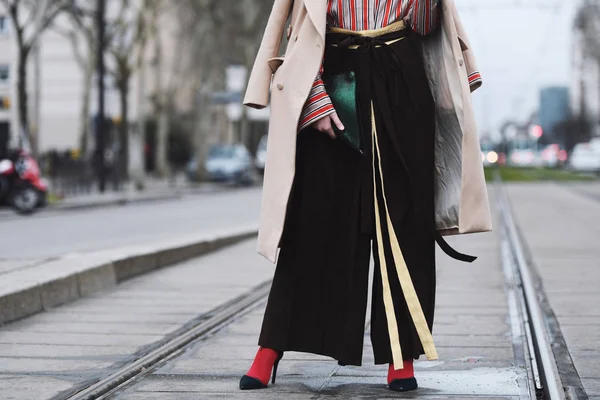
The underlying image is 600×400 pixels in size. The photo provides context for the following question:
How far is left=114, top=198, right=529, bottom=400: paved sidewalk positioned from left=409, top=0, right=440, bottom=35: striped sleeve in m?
1.39

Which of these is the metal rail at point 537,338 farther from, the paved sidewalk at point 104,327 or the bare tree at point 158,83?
the bare tree at point 158,83

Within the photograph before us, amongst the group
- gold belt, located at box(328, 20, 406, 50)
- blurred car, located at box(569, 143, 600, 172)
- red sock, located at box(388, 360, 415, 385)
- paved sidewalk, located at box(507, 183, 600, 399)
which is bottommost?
blurred car, located at box(569, 143, 600, 172)

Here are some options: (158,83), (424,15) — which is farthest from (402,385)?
(158,83)

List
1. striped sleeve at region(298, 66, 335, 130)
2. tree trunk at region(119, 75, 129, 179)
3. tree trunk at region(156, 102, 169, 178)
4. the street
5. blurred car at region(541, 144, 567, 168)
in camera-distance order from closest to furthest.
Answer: striped sleeve at region(298, 66, 335, 130), the street, tree trunk at region(119, 75, 129, 179), tree trunk at region(156, 102, 169, 178), blurred car at region(541, 144, 567, 168)

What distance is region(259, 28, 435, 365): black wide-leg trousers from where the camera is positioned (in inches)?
175

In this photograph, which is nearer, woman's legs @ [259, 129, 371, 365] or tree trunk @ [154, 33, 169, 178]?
woman's legs @ [259, 129, 371, 365]

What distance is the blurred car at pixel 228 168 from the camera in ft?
138

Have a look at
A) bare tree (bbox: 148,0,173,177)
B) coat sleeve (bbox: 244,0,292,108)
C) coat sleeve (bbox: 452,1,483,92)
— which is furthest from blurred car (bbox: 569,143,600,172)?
coat sleeve (bbox: 244,0,292,108)

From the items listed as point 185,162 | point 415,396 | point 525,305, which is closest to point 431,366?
point 415,396

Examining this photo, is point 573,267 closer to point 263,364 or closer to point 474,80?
point 474,80

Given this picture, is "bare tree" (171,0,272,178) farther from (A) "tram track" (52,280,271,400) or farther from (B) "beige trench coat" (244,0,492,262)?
(B) "beige trench coat" (244,0,492,262)

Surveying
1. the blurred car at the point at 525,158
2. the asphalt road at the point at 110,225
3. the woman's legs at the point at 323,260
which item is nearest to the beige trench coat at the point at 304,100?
the woman's legs at the point at 323,260

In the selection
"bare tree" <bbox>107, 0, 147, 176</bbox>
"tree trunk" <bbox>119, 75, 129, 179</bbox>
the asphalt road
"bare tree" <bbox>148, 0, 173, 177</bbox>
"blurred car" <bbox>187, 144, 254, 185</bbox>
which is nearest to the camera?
the asphalt road

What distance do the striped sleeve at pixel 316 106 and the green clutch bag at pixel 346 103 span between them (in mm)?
79
